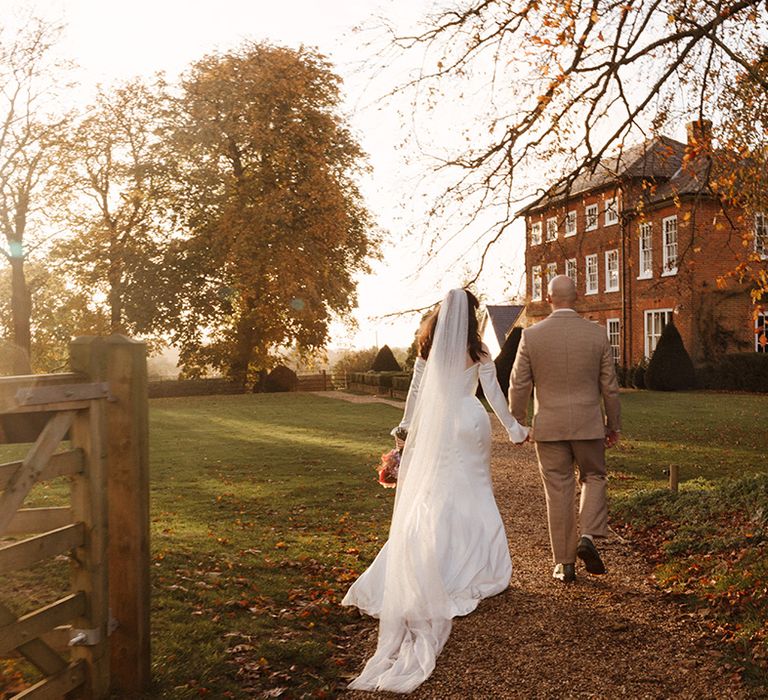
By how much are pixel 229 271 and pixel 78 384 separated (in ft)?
94.7

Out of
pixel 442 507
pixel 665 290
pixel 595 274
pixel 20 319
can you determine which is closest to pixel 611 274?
pixel 595 274

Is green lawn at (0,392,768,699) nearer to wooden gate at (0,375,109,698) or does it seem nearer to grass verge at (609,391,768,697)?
grass verge at (609,391,768,697)

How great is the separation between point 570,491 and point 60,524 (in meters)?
3.74

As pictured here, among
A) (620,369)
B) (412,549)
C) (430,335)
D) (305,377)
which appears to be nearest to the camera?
(412,549)

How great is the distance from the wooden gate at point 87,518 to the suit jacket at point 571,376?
3.16 metres

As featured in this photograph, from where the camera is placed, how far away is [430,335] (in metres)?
6.06

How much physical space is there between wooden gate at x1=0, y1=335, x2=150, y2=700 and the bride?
1.47 metres

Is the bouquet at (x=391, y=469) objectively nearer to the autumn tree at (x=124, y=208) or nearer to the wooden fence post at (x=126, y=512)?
the wooden fence post at (x=126, y=512)

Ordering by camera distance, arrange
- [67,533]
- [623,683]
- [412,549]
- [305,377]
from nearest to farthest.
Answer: [67,533]
[623,683]
[412,549]
[305,377]

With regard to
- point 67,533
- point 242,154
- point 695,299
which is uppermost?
point 242,154

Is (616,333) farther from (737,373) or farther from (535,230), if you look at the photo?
(535,230)

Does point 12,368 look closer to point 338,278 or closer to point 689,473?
point 338,278

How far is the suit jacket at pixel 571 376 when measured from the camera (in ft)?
19.7

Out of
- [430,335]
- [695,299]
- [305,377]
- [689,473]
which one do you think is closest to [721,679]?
[430,335]
